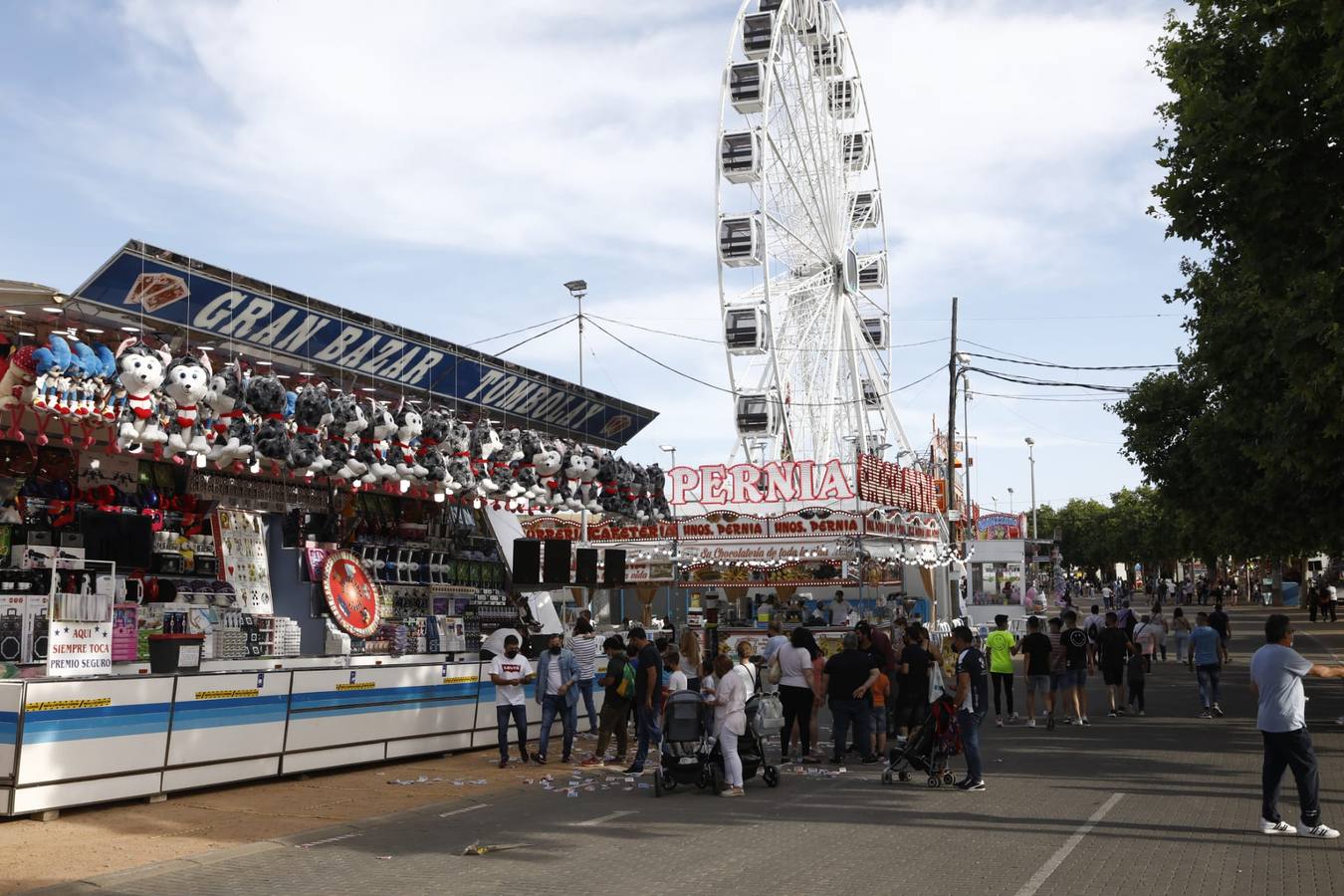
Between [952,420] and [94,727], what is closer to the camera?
[94,727]

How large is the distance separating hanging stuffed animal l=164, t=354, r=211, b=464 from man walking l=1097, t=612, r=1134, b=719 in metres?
14.3

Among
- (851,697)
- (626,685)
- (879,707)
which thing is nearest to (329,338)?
(626,685)

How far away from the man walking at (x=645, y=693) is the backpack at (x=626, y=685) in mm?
78

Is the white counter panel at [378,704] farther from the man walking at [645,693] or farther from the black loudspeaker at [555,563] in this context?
the black loudspeaker at [555,563]

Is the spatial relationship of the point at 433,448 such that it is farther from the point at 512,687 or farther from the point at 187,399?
the point at 187,399

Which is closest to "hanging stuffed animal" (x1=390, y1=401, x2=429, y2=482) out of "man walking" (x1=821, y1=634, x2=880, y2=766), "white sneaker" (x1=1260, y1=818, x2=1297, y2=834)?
"man walking" (x1=821, y1=634, x2=880, y2=766)

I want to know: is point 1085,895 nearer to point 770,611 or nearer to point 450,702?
point 450,702

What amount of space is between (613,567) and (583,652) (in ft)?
16.7

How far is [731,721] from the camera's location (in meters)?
13.0

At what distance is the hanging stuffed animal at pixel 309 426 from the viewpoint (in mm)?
15109

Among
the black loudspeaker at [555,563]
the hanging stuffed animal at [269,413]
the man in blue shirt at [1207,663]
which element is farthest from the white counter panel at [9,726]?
the man in blue shirt at [1207,663]

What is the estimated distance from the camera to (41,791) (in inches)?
438

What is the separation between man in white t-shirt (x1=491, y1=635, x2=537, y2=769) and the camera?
15812mm

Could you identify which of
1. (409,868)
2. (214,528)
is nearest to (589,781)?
(409,868)
